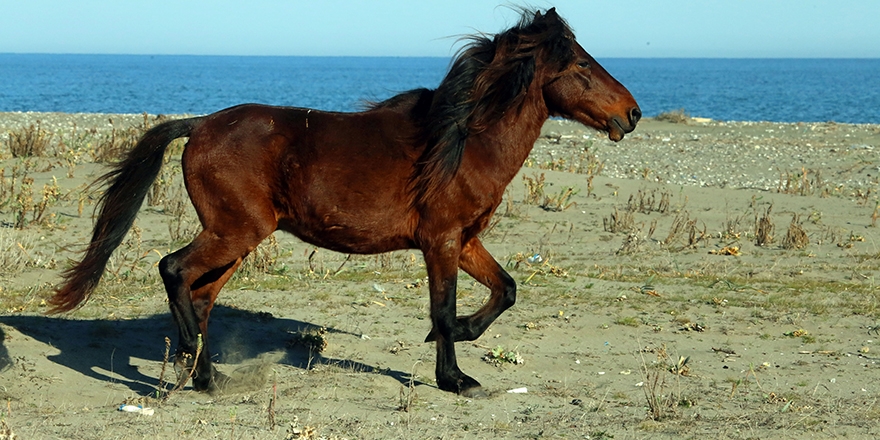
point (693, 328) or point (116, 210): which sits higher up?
point (116, 210)

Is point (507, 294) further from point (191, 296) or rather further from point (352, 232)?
point (191, 296)

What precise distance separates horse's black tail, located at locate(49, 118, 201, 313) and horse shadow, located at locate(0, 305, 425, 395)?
46cm

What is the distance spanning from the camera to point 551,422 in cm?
517

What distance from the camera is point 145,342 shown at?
7.01 m

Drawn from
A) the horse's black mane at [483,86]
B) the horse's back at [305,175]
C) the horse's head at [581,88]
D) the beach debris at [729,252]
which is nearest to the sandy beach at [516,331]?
the beach debris at [729,252]

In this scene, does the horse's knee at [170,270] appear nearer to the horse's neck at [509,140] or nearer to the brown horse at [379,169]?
the brown horse at [379,169]

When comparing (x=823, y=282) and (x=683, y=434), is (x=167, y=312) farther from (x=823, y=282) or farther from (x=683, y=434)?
(x=823, y=282)

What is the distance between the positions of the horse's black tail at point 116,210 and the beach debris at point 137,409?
121 centimetres

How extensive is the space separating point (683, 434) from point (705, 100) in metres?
62.3

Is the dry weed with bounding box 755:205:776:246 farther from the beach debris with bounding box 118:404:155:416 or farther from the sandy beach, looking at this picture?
the beach debris with bounding box 118:404:155:416

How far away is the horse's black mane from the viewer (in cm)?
596

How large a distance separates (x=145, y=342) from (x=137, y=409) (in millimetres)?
1761

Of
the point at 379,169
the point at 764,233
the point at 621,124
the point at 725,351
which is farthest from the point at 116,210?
the point at 764,233

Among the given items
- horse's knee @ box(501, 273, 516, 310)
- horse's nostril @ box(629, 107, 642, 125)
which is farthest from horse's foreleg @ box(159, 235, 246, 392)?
horse's nostril @ box(629, 107, 642, 125)
